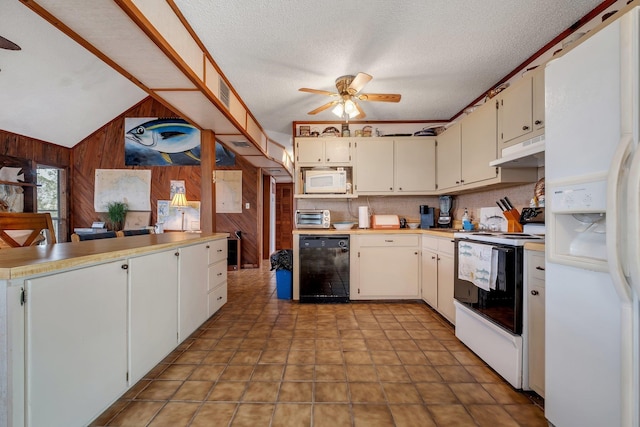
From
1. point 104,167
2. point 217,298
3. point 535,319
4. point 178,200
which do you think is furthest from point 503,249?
point 104,167

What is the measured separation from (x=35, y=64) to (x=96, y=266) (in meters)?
4.46

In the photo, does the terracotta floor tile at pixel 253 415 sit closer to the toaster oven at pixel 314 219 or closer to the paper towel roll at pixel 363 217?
the toaster oven at pixel 314 219

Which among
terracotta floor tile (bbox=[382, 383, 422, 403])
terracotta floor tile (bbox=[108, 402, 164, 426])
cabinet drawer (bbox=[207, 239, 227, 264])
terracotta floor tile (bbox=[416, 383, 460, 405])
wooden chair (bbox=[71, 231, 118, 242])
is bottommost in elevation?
terracotta floor tile (bbox=[108, 402, 164, 426])

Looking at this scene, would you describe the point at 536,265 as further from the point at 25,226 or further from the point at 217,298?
the point at 25,226

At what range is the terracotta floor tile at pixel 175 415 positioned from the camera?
4.70ft

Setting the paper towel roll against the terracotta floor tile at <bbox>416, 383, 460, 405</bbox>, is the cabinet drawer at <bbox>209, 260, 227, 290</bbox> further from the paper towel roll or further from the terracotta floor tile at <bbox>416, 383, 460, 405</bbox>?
the terracotta floor tile at <bbox>416, 383, 460, 405</bbox>

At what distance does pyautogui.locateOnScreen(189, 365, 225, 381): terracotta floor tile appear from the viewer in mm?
1839

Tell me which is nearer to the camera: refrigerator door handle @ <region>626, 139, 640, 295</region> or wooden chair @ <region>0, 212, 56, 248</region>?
refrigerator door handle @ <region>626, 139, 640, 295</region>

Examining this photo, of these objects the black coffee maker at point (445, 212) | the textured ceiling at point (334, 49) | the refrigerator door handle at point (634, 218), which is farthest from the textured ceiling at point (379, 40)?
the refrigerator door handle at point (634, 218)

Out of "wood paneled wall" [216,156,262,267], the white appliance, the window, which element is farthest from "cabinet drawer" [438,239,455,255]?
the window

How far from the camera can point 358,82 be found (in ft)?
8.28

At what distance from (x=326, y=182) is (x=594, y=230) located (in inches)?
110

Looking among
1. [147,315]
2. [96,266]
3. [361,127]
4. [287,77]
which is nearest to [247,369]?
[147,315]

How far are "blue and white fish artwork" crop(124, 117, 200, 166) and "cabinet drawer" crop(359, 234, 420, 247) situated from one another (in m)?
4.21
